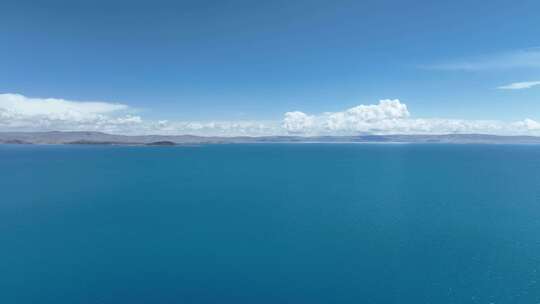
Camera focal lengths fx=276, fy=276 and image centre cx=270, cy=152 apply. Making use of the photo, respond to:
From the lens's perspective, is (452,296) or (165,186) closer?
(452,296)

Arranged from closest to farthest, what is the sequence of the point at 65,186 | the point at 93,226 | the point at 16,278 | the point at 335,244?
the point at 16,278 < the point at 335,244 < the point at 93,226 < the point at 65,186

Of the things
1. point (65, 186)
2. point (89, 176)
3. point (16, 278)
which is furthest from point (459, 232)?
point (89, 176)

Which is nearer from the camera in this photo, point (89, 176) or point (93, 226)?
point (93, 226)

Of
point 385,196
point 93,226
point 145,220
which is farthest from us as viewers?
point 385,196

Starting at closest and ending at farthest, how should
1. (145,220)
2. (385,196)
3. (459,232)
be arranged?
1. (459,232)
2. (145,220)
3. (385,196)

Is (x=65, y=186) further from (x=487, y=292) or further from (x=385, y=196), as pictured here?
(x=487, y=292)

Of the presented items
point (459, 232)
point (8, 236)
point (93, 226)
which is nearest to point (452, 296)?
point (459, 232)

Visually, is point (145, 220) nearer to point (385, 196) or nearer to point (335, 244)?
point (335, 244)

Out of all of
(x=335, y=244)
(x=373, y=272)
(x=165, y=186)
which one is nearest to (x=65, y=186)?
(x=165, y=186)

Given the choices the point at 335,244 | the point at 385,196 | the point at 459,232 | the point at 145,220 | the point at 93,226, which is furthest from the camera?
the point at 385,196
